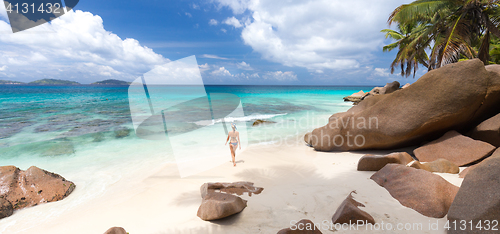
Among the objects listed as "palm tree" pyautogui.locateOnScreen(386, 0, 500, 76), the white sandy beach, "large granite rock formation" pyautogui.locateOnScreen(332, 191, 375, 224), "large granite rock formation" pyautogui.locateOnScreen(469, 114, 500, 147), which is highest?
"palm tree" pyautogui.locateOnScreen(386, 0, 500, 76)

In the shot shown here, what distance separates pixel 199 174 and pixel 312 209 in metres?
3.51

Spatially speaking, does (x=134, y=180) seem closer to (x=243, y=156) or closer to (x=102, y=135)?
(x=243, y=156)

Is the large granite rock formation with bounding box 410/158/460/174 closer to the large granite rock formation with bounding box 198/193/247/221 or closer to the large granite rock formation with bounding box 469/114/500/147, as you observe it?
the large granite rock formation with bounding box 469/114/500/147

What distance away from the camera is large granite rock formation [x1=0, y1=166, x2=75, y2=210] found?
14.6 ft

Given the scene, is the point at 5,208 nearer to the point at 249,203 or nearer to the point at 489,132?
the point at 249,203

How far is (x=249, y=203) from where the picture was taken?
3.70 meters

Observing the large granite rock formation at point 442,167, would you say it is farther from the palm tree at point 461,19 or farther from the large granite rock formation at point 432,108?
the palm tree at point 461,19

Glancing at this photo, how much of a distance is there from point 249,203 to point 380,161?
3058 millimetres

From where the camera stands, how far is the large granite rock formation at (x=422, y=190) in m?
2.93

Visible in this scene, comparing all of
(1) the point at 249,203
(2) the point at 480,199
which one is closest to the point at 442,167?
(2) the point at 480,199

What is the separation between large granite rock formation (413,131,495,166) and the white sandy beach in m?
1.09

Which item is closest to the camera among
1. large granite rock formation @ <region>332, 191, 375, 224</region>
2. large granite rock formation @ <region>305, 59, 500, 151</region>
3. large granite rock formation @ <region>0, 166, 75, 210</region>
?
large granite rock formation @ <region>332, 191, 375, 224</region>

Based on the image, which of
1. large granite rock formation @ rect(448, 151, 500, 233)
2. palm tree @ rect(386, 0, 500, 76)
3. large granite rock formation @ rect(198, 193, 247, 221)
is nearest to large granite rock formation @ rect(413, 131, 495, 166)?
large granite rock formation @ rect(448, 151, 500, 233)

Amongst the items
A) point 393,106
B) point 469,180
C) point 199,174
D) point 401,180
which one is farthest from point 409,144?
point 199,174
